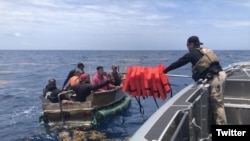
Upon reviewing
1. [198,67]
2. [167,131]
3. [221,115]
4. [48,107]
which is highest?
[198,67]

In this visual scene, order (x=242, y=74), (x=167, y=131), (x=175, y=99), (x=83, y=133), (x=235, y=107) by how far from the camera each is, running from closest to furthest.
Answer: (x=167, y=131), (x=175, y=99), (x=235, y=107), (x=242, y=74), (x=83, y=133)

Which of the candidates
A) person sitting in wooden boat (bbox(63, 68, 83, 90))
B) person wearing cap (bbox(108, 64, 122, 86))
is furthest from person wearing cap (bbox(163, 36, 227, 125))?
person wearing cap (bbox(108, 64, 122, 86))

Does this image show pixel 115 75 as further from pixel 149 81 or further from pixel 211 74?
pixel 211 74

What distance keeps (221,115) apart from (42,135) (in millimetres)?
8300

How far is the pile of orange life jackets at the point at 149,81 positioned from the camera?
675 centimetres

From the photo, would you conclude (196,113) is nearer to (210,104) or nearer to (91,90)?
(210,104)

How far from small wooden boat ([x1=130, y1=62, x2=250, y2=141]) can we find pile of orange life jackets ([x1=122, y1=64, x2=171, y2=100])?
877mm

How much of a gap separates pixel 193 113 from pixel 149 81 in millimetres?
2104

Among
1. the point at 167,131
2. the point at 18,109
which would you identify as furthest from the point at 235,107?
the point at 18,109

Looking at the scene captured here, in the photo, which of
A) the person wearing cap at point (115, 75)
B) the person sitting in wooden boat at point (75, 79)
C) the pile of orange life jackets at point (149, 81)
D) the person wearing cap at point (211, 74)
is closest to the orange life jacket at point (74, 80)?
the person sitting in wooden boat at point (75, 79)

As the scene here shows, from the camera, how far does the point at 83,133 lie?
1254 centimetres

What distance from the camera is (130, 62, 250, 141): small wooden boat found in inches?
133

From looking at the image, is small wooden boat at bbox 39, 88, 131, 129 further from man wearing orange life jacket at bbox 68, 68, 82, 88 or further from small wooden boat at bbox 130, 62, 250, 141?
small wooden boat at bbox 130, 62, 250, 141

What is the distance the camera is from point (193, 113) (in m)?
4.80
